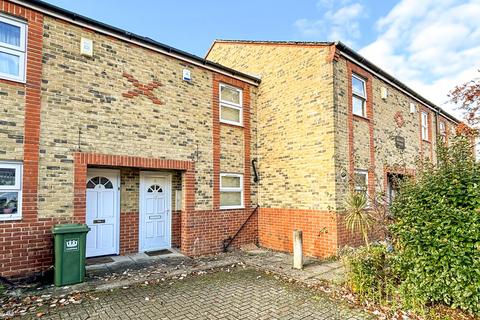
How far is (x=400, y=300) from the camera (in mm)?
4855

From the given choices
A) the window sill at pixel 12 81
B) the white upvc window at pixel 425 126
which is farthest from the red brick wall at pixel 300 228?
the white upvc window at pixel 425 126

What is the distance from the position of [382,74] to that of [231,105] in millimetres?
5654

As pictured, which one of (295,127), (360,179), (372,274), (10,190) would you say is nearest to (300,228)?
(360,179)

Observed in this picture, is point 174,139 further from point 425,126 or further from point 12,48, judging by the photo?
point 425,126

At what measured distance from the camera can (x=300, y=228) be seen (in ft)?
28.9

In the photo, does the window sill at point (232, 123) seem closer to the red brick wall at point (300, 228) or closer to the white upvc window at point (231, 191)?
the white upvc window at point (231, 191)

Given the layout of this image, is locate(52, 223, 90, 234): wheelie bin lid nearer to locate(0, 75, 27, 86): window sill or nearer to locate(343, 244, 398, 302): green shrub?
locate(0, 75, 27, 86): window sill

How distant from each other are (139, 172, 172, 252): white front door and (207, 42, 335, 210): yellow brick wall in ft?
10.5

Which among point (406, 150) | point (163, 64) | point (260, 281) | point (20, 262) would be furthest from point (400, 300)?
point (406, 150)

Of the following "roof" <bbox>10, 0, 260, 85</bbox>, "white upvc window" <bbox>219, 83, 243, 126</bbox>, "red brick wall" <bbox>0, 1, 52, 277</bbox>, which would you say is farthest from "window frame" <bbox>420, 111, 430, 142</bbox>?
"red brick wall" <bbox>0, 1, 52, 277</bbox>

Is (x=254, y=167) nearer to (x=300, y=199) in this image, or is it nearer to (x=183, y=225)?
(x=300, y=199)

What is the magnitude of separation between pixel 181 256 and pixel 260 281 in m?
2.94

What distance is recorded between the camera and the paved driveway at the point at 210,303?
4559mm

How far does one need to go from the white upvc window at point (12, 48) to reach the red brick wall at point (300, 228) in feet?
24.8
